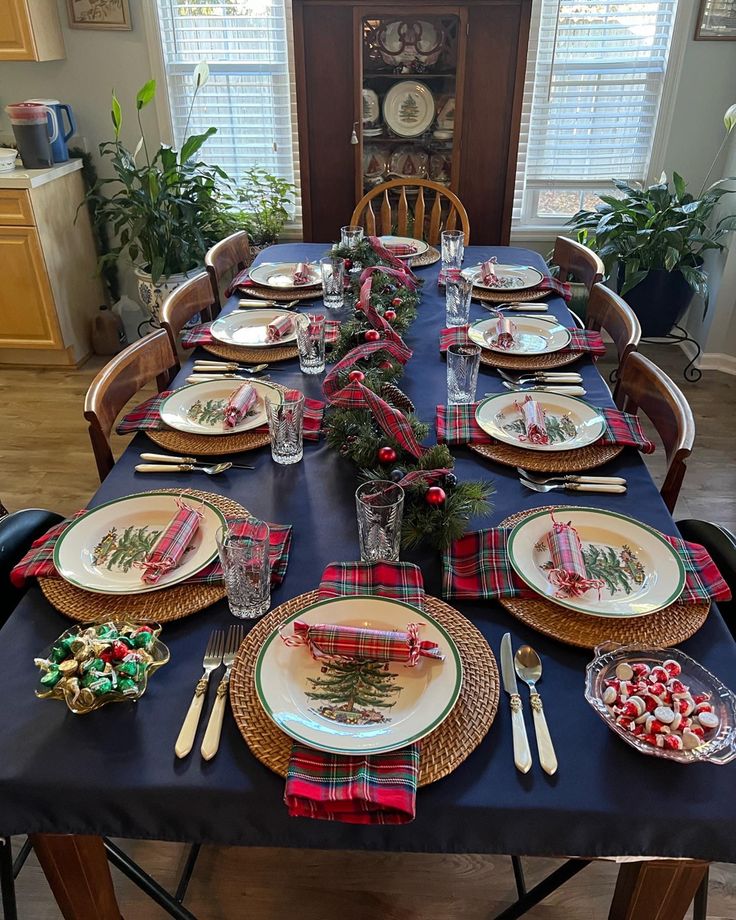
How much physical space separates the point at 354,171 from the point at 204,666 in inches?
113

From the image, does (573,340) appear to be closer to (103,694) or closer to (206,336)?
(206,336)

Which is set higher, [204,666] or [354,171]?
[354,171]

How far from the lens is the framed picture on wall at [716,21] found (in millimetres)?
3160

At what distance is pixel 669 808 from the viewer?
29.2 inches

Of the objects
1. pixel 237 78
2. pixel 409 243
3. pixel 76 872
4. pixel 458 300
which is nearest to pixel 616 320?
pixel 458 300

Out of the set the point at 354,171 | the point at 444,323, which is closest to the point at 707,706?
the point at 444,323

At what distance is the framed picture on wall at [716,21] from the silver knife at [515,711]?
3350 mm

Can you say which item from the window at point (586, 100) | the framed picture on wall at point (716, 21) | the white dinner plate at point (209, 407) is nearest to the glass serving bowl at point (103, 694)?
the white dinner plate at point (209, 407)

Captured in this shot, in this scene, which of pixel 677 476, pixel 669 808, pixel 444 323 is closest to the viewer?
pixel 669 808

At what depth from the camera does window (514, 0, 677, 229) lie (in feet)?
10.9

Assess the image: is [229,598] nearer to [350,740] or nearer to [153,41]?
[350,740]

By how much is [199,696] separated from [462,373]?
0.85 meters

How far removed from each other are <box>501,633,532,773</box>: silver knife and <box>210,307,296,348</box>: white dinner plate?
→ 108cm

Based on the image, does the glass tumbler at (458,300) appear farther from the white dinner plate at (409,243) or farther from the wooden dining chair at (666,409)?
the white dinner plate at (409,243)
